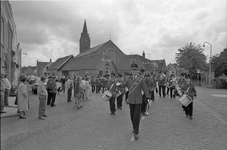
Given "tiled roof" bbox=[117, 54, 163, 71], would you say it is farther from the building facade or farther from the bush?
the building facade

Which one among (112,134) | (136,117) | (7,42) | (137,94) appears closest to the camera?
(136,117)

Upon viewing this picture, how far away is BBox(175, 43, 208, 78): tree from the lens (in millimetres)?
47344

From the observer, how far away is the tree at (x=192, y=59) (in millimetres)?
47344

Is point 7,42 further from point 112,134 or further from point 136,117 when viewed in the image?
point 136,117

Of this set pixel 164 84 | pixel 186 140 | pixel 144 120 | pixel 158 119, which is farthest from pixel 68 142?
pixel 164 84

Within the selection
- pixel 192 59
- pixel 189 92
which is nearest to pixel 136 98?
pixel 189 92

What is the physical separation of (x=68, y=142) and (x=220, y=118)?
A: 635cm

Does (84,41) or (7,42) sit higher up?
(84,41)

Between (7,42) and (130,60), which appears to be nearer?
(7,42)

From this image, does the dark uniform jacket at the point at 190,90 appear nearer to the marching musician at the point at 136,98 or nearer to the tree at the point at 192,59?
the marching musician at the point at 136,98

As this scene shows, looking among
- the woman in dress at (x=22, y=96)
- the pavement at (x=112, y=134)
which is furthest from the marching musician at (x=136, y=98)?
the woman in dress at (x=22, y=96)

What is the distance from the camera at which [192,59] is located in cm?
4788

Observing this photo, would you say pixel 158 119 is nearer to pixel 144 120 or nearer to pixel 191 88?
pixel 144 120

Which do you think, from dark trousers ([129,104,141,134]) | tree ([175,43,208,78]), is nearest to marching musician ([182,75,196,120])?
dark trousers ([129,104,141,134])
